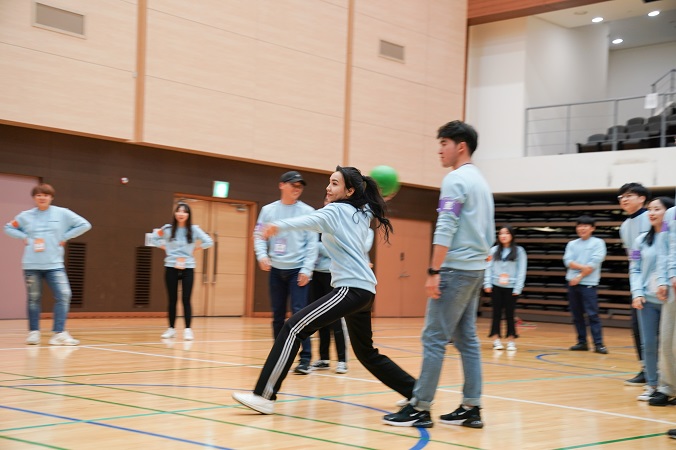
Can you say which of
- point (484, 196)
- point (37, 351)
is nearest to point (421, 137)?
point (37, 351)

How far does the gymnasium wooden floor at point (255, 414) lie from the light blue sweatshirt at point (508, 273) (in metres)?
1.75

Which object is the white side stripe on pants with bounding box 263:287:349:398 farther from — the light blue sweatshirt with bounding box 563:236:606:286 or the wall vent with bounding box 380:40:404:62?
the wall vent with bounding box 380:40:404:62

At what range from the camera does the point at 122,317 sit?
14.6 meters

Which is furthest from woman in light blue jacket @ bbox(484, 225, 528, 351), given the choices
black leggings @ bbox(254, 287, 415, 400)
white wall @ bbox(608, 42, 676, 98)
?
white wall @ bbox(608, 42, 676, 98)

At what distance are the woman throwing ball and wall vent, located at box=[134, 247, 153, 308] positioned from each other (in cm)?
1041

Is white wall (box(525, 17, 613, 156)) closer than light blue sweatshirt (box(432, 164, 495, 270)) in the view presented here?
No

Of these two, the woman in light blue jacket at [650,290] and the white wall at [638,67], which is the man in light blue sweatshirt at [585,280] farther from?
the white wall at [638,67]

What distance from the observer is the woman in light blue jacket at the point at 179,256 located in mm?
10023

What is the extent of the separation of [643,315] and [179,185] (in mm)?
10859

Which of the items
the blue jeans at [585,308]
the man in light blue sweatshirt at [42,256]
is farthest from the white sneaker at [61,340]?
the blue jeans at [585,308]

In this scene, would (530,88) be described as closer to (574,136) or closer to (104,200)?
(574,136)

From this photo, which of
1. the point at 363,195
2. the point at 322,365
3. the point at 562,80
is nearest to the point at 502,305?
the point at 322,365

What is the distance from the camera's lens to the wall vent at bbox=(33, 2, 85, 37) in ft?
41.9

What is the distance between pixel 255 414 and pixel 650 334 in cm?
341
